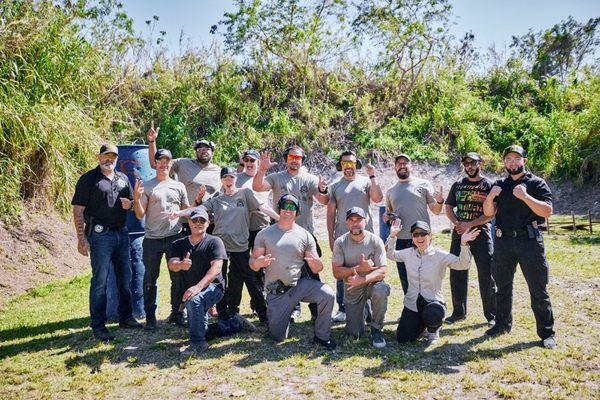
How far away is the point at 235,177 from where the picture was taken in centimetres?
632

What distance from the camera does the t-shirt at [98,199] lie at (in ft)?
18.8

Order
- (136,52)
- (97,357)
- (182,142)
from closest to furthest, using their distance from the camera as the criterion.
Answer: (97,357)
(182,142)
(136,52)

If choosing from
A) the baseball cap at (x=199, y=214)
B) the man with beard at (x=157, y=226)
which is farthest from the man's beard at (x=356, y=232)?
the man with beard at (x=157, y=226)

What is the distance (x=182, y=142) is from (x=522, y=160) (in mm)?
13056

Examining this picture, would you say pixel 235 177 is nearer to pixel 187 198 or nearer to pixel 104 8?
Answer: pixel 187 198

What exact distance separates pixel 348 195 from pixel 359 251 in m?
0.86

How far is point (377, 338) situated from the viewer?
18.1ft

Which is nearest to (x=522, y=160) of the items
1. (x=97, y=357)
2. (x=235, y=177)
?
(x=235, y=177)

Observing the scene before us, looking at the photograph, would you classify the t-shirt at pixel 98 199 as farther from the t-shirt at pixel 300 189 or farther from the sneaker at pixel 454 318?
the sneaker at pixel 454 318

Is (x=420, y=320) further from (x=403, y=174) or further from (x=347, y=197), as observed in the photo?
(x=403, y=174)

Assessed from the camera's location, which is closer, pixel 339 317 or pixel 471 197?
pixel 471 197

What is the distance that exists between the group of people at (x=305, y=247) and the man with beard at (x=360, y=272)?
0.01 metres

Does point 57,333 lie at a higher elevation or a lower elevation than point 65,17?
lower

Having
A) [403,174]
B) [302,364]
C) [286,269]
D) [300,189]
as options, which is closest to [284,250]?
[286,269]
